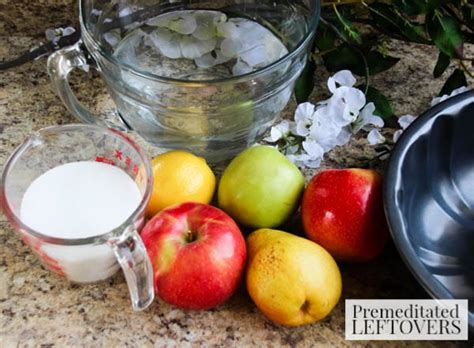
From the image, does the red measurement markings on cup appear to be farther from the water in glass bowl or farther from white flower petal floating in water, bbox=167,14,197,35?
white flower petal floating in water, bbox=167,14,197,35

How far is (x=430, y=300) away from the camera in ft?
2.20

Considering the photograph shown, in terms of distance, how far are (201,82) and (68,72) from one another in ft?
0.60

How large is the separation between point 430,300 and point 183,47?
1.47ft

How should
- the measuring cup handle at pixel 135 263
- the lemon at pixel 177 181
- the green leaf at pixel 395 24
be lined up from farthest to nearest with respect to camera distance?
the green leaf at pixel 395 24
the lemon at pixel 177 181
the measuring cup handle at pixel 135 263

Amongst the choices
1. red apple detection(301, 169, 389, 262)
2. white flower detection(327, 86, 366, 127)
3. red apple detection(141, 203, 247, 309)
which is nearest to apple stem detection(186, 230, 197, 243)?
red apple detection(141, 203, 247, 309)

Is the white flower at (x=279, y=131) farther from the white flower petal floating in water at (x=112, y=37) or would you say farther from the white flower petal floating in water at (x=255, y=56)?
the white flower petal floating in water at (x=112, y=37)

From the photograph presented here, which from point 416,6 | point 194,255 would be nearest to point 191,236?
point 194,255

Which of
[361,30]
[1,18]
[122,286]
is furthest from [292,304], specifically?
[1,18]

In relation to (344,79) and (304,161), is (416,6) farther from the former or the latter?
(304,161)

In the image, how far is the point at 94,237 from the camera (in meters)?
0.62

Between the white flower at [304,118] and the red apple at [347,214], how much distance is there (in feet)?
0.38

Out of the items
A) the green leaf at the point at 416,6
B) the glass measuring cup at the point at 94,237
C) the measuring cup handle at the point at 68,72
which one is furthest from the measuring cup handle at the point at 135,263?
the green leaf at the point at 416,6

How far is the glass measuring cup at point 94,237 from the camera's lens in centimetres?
63

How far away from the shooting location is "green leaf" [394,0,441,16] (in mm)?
792
